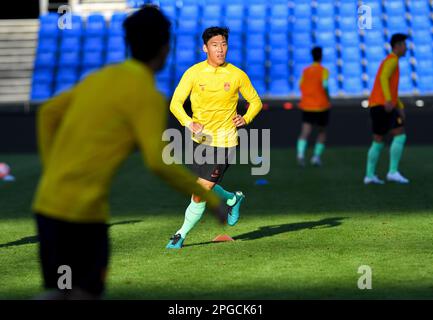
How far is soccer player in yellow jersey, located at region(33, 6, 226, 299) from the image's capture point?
14.5 ft

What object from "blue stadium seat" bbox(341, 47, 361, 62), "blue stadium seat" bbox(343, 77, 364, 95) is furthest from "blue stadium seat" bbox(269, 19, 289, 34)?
"blue stadium seat" bbox(343, 77, 364, 95)

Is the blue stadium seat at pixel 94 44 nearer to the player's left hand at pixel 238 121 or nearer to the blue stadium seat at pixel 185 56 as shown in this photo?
the blue stadium seat at pixel 185 56

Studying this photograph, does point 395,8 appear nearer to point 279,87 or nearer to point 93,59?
point 279,87

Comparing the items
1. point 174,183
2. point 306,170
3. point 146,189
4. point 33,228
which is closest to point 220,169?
point 33,228

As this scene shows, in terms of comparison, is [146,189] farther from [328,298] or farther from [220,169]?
[328,298]

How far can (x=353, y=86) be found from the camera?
27.2 m

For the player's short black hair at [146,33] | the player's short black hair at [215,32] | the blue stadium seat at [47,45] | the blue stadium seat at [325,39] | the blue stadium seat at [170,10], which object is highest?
the player's short black hair at [146,33]

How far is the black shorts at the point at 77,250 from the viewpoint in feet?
14.9

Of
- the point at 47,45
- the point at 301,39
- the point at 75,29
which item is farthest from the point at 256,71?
the point at 47,45

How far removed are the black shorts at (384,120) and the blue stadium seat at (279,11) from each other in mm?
14480

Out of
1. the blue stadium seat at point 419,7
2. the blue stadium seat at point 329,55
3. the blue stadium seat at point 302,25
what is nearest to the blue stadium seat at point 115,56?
the blue stadium seat at point 302,25

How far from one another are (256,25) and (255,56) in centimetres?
141
